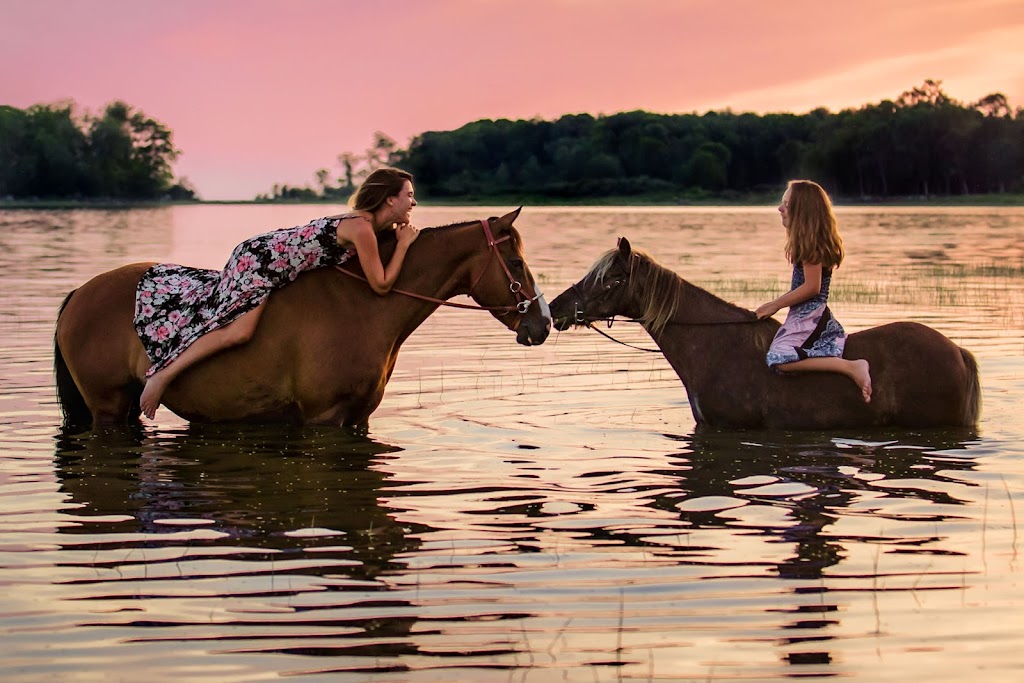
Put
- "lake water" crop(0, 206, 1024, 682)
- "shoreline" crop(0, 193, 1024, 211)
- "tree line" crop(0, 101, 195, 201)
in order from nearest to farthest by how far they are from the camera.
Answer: "lake water" crop(0, 206, 1024, 682)
"shoreline" crop(0, 193, 1024, 211)
"tree line" crop(0, 101, 195, 201)

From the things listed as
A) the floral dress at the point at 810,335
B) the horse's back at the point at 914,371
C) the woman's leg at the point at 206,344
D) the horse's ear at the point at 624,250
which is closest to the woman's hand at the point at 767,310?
the floral dress at the point at 810,335

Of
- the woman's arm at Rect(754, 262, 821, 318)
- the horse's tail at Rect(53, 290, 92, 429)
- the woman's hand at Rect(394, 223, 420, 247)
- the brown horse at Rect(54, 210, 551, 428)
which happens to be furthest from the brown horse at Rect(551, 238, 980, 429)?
the horse's tail at Rect(53, 290, 92, 429)

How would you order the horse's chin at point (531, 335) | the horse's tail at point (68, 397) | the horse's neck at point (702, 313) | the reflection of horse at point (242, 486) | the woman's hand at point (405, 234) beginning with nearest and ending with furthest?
the reflection of horse at point (242, 486), the woman's hand at point (405, 234), the horse's chin at point (531, 335), the horse's tail at point (68, 397), the horse's neck at point (702, 313)

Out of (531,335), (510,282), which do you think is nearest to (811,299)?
(531,335)

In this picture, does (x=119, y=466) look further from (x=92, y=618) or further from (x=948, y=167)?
(x=948, y=167)

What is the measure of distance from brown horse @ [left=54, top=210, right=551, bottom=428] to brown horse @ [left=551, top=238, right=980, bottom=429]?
677 millimetres

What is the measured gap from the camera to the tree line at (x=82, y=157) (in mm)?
170500

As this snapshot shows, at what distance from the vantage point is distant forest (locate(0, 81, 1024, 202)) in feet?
449

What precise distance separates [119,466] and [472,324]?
10.6 m

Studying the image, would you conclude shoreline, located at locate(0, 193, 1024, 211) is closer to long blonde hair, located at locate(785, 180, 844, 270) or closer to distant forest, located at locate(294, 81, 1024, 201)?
distant forest, located at locate(294, 81, 1024, 201)

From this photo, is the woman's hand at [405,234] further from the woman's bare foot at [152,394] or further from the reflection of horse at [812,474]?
the reflection of horse at [812,474]

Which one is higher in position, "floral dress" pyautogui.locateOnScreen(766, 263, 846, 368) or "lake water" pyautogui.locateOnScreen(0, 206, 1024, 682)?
"floral dress" pyautogui.locateOnScreen(766, 263, 846, 368)

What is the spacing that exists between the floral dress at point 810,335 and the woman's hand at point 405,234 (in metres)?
2.82

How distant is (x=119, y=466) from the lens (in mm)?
8945
